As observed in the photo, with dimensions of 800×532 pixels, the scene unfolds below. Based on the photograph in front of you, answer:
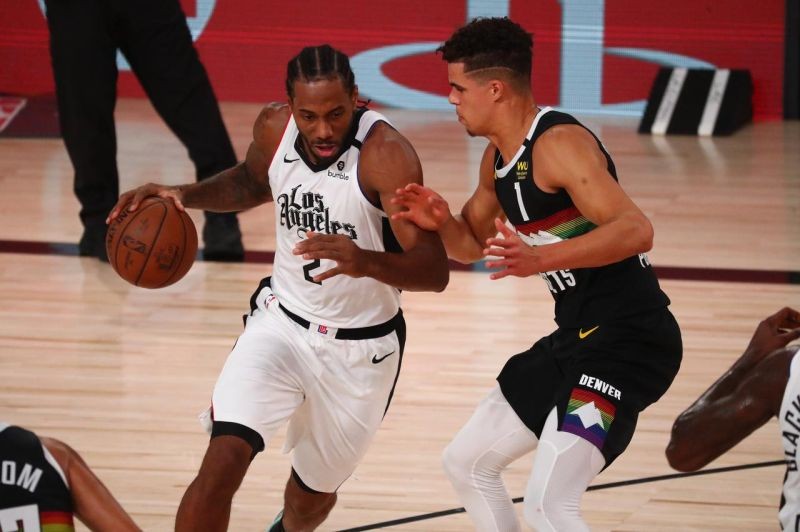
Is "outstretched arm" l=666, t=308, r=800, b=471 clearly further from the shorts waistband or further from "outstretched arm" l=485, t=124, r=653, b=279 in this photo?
the shorts waistband

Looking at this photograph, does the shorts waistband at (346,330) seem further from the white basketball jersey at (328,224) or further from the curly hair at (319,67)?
the curly hair at (319,67)

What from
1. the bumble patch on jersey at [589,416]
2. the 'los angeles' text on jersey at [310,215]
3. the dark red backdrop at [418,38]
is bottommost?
the dark red backdrop at [418,38]

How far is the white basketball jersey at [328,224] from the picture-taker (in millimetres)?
4289

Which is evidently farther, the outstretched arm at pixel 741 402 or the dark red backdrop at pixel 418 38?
the dark red backdrop at pixel 418 38

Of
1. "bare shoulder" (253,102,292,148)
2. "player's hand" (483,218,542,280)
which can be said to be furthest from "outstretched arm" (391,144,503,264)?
"bare shoulder" (253,102,292,148)

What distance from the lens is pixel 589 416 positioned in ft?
12.3

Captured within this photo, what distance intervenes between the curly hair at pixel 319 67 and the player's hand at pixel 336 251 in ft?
1.73

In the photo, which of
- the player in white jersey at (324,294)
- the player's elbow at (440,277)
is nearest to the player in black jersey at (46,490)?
the player in white jersey at (324,294)

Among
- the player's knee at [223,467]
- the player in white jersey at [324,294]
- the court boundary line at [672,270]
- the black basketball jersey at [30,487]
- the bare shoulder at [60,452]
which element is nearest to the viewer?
→ the black basketball jersey at [30,487]

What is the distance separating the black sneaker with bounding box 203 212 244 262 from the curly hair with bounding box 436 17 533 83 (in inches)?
175

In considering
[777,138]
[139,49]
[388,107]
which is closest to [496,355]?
[139,49]

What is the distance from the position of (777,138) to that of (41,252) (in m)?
6.43

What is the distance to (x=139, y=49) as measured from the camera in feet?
25.7

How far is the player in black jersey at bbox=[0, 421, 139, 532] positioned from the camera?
2648 mm
